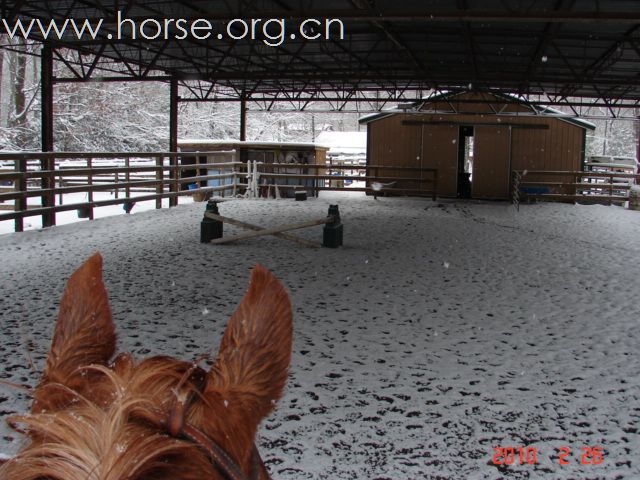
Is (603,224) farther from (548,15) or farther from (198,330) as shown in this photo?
(198,330)

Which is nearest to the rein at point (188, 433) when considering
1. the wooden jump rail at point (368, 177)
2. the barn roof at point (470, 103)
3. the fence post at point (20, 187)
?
the fence post at point (20, 187)

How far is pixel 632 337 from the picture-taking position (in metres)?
5.12

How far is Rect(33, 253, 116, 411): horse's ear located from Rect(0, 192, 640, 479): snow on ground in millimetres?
1967

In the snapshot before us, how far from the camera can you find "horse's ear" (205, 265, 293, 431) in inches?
35.1

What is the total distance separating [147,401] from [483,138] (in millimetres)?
22659

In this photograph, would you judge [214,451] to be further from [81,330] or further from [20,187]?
[20,187]

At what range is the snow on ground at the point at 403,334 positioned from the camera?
3.04 m

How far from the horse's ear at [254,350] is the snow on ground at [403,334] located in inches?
79.0

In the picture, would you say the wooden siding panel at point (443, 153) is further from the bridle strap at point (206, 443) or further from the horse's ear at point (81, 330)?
the bridle strap at point (206, 443)

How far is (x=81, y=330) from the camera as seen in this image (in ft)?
3.22

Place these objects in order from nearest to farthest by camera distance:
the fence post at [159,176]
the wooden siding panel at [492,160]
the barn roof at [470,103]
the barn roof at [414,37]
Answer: the barn roof at [414,37] < the fence post at [159,176] < the barn roof at [470,103] < the wooden siding panel at [492,160]
